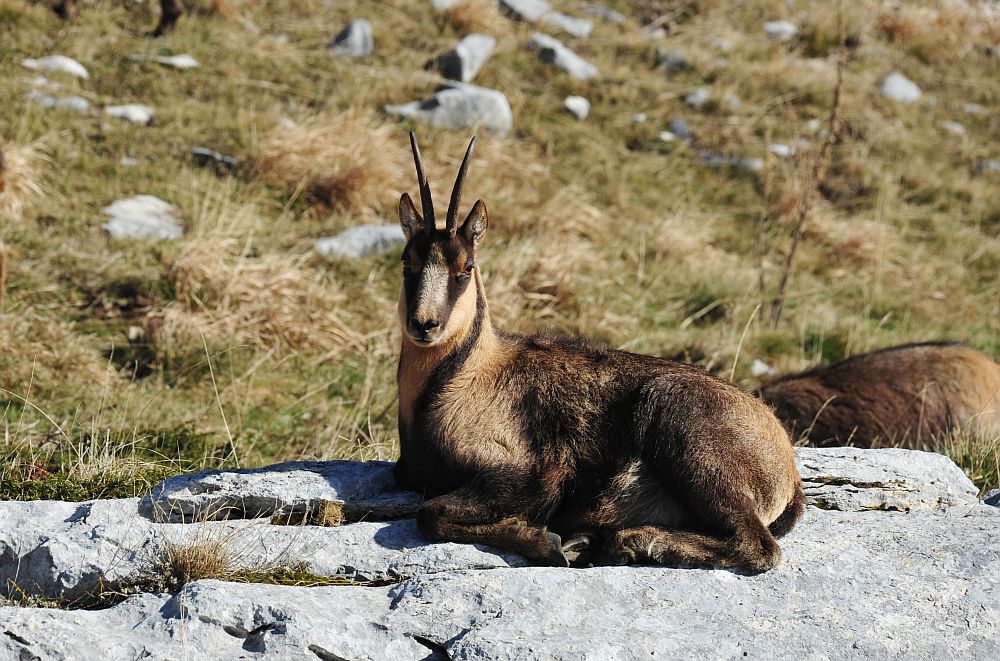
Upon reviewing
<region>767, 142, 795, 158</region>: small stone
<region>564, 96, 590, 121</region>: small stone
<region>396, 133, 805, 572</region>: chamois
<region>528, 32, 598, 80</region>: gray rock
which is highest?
<region>396, 133, 805, 572</region>: chamois

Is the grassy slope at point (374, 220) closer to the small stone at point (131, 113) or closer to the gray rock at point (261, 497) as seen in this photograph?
the small stone at point (131, 113)

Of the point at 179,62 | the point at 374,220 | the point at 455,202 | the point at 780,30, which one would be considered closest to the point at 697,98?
the point at 780,30

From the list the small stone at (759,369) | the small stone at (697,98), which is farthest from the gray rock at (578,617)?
the small stone at (697,98)

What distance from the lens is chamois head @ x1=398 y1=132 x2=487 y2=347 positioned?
4.77 meters

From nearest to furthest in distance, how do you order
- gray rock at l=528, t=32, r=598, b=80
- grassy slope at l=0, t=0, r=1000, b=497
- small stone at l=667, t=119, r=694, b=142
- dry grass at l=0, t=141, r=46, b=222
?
grassy slope at l=0, t=0, r=1000, b=497 < dry grass at l=0, t=141, r=46, b=222 < small stone at l=667, t=119, r=694, b=142 < gray rock at l=528, t=32, r=598, b=80

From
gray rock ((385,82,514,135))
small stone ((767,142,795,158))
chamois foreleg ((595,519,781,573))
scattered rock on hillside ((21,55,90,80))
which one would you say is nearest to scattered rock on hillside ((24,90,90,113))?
scattered rock on hillside ((21,55,90,80))

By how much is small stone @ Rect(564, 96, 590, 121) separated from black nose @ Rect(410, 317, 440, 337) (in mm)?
10423

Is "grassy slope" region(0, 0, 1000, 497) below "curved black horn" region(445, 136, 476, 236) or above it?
below

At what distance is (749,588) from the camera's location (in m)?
4.46

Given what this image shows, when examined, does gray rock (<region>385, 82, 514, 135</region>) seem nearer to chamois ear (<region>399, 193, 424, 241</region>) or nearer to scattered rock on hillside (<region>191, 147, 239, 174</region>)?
scattered rock on hillside (<region>191, 147, 239, 174</region>)

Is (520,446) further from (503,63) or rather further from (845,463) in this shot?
(503,63)

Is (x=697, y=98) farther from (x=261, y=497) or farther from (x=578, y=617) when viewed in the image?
(x=578, y=617)

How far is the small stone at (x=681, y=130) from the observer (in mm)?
14961

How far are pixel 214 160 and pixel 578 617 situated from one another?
8.60 metres
